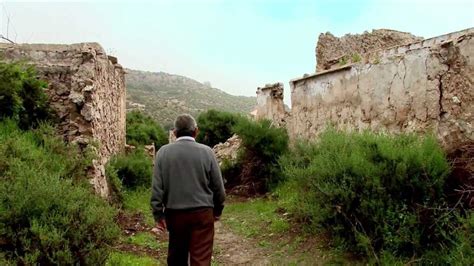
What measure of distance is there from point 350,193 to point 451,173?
44.7 inches

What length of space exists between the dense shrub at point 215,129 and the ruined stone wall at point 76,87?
481 inches

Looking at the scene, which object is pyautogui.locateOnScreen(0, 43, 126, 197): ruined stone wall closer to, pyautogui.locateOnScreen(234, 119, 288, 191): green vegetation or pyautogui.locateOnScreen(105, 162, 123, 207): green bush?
pyautogui.locateOnScreen(105, 162, 123, 207): green bush

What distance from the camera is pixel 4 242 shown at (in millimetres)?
3938

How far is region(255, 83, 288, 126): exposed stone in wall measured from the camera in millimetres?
12634

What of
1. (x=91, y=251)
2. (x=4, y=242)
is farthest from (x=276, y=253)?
(x=4, y=242)

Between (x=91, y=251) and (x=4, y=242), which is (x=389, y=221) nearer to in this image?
(x=91, y=251)

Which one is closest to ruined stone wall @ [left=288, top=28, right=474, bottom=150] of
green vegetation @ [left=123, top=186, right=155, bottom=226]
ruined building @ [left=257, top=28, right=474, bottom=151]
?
ruined building @ [left=257, top=28, right=474, bottom=151]

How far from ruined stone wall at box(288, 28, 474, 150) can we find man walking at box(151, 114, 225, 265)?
3.20 meters

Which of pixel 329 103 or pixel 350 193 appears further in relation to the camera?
pixel 329 103

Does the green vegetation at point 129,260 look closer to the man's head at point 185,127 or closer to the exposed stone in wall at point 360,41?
the man's head at point 185,127

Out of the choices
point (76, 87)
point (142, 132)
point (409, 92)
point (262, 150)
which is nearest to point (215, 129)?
point (142, 132)

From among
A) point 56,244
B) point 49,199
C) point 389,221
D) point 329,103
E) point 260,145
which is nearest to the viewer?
point 56,244

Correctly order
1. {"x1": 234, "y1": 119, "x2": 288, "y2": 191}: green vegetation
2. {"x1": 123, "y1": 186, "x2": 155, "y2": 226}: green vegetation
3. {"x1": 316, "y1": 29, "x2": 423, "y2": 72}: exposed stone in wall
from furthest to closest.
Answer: {"x1": 316, "y1": 29, "x2": 423, "y2": 72}: exposed stone in wall → {"x1": 234, "y1": 119, "x2": 288, "y2": 191}: green vegetation → {"x1": 123, "y1": 186, "x2": 155, "y2": 226}: green vegetation

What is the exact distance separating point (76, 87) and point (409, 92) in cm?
534
